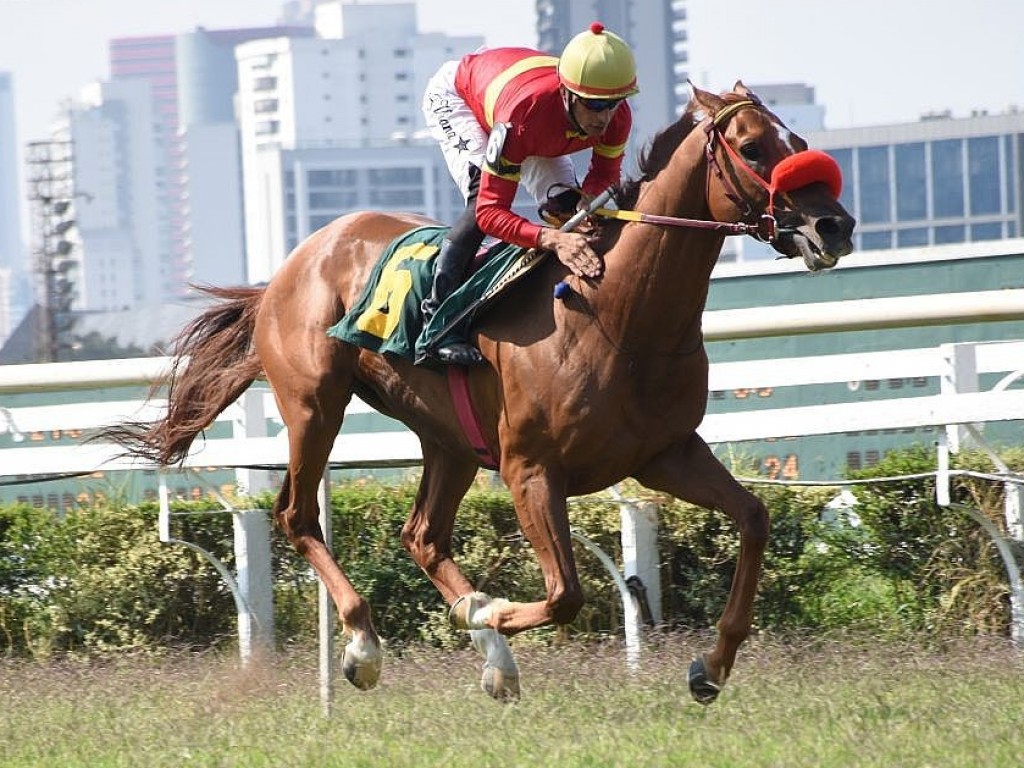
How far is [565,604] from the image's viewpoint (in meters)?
4.89

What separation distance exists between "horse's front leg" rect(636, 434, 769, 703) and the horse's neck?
36 centimetres

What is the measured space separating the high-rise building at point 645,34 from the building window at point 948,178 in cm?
5219

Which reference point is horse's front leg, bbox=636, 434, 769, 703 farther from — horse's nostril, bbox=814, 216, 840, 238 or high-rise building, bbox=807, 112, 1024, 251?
high-rise building, bbox=807, 112, 1024, 251

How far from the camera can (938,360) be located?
19.1 ft

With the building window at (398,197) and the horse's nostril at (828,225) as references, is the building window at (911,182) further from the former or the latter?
the horse's nostril at (828,225)

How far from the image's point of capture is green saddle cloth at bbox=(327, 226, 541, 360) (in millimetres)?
5172

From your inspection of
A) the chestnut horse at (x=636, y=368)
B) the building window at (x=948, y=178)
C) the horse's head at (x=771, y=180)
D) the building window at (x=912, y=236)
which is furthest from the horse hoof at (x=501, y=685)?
the building window at (x=948, y=178)

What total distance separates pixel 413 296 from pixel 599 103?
0.89 metres

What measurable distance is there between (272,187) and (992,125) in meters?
81.8

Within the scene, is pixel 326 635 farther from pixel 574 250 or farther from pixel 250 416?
pixel 250 416

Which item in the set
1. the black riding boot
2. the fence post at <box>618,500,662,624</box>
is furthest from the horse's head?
the fence post at <box>618,500,662,624</box>

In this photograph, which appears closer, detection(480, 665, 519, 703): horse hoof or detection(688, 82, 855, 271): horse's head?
detection(688, 82, 855, 271): horse's head

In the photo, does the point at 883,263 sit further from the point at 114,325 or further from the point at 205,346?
the point at 114,325

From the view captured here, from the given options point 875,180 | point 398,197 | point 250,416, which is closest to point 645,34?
point 398,197
